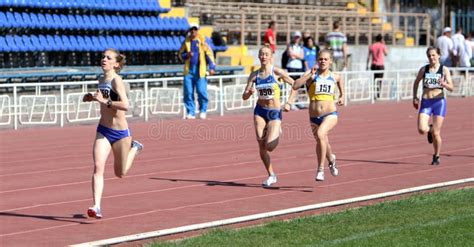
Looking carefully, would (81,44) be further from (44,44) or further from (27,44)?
(27,44)

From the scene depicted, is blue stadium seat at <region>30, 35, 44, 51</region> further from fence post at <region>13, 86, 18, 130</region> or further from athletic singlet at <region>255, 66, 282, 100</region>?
athletic singlet at <region>255, 66, 282, 100</region>

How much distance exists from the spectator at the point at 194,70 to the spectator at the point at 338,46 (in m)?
7.75

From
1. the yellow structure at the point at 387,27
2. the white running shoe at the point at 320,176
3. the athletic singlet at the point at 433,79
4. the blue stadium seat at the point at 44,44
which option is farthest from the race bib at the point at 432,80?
the yellow structure at the point at 387,27

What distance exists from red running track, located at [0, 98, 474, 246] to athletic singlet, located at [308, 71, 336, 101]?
3.58 ft

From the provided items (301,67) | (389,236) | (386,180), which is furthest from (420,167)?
(301,67)

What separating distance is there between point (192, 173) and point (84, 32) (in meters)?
16.9

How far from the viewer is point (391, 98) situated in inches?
1304

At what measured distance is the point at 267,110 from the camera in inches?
566

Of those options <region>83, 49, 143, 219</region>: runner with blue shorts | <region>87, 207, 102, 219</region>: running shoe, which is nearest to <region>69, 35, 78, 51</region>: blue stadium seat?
<region>83, 49, 143, 219</region>: runner with blue shorts

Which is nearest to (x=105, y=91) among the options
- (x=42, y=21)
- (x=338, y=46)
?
(x=42, y=21)

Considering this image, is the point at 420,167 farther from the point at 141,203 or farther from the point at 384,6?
the point at 384,6

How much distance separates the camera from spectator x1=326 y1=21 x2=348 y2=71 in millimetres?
33122

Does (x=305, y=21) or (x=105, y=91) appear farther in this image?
(x=305, y=21)

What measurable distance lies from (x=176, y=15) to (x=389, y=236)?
26084 millimetres
